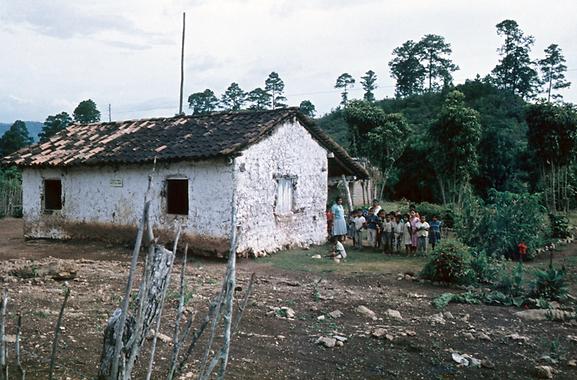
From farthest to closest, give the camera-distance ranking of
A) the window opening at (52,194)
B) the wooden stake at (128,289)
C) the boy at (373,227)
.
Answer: the window opening at (52,194) < the boy at (373,227) < the wooden stake at (128,289)

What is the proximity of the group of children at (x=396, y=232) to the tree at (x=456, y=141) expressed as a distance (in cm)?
943

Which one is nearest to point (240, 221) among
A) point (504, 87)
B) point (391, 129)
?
point (391, 129)

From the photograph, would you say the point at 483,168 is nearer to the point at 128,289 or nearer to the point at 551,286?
the point at 551,286

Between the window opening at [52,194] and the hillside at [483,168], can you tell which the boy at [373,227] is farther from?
the hillside at [483,168]

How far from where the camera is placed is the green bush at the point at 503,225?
12.3 m

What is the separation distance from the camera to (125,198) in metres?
13.4

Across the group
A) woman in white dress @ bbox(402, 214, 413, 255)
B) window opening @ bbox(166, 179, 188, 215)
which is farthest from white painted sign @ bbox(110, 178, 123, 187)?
woman in white dress @ bbox(402, 214, 413, 255)

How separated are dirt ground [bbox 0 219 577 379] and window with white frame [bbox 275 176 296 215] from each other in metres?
3.25

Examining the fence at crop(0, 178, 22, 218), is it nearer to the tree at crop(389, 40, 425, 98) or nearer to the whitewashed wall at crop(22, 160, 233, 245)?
the whitewashed wall at crop(22, 160, 233, 245)

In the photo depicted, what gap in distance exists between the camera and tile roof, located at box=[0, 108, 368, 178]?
12.4 meters

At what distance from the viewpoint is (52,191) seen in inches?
607

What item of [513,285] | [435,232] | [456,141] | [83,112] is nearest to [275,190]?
[435,232]

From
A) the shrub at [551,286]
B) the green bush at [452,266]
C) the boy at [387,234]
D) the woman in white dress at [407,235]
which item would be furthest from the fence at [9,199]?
the shrub at [551,286]

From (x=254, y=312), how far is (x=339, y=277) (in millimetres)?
3321
